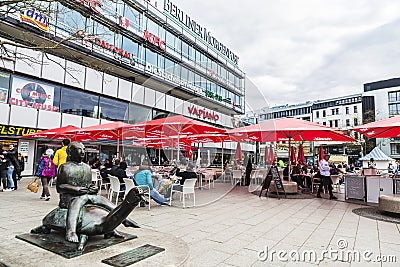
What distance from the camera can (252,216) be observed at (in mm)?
6730

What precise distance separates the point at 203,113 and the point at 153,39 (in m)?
9.84

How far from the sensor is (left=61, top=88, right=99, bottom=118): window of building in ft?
59.7

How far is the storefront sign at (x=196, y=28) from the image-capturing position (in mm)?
28252

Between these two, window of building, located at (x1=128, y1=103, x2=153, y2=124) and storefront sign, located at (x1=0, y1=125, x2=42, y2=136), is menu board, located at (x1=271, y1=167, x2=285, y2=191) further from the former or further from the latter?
window of building, located at (x1=128, y1=103, x2=153, y2=124)

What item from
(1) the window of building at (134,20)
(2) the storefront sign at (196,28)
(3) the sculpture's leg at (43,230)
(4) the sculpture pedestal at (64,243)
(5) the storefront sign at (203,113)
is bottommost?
(4) the sculpture pedestal at (64,243)

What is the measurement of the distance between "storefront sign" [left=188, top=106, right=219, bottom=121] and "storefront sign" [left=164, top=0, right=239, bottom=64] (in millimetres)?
9684

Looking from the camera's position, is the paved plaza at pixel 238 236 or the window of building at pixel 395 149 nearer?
the paved plaza at pixel 238 236

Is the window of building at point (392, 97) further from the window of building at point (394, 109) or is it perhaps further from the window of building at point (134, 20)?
the window of building at point (134, 20)

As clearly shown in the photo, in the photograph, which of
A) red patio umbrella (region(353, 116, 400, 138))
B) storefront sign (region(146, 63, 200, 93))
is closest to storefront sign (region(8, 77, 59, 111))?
storefront sign (region(146, 63, 200, 93))

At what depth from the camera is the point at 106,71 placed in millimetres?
21781

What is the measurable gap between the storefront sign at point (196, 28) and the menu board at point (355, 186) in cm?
2414

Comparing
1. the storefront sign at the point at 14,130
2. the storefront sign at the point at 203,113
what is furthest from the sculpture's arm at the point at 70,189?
the storefront sign at the point at 203,113

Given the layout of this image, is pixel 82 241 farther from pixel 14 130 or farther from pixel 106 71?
pixel 106 71

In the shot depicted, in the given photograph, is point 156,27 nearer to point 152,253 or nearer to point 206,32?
point 206,32
